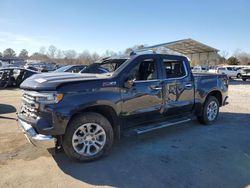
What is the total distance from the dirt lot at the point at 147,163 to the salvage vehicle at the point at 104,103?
0.38 metres

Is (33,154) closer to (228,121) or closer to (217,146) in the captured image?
(217,146)

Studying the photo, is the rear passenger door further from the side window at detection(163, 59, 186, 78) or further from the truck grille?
the truck grille

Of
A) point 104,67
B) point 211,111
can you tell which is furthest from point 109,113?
point 211,111

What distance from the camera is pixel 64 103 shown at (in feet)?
13.0

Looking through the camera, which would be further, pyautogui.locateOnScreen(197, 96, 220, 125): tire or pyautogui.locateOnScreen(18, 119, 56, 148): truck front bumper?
pyautogui.locateOnScreen(197, 96, 220, 125): tire

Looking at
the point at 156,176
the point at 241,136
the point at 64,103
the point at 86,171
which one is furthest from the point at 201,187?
the point at 241,136

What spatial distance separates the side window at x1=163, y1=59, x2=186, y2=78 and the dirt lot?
146 centimetres

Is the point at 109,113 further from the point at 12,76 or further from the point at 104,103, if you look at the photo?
the point at 12,76

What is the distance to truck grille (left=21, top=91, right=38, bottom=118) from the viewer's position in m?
4.07

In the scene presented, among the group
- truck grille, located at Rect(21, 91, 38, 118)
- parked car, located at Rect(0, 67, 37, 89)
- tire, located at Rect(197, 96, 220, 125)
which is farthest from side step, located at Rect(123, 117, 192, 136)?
parked car, located at Rect(0, 67, 37, 89)

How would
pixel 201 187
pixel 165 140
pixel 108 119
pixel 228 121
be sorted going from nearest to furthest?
1. pixel 201 187
2. pixel 108 119
3. pixel 165 140
4. pixel 228 121

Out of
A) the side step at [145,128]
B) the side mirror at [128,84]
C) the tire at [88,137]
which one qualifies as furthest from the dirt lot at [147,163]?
the side mirror at [128,84]

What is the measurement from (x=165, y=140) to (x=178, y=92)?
1166mm

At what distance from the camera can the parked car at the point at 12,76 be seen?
54.6ft
